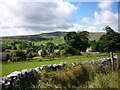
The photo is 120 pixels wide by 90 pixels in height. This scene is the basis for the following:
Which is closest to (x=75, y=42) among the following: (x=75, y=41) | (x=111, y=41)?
(x=75, y=41)

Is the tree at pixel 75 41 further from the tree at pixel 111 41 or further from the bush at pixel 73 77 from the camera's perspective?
the bush at pixel 73 77

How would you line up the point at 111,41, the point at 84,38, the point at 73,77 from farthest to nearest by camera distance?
1. the point at 84,38
2. the point at 111,41
3. the point at 73,77

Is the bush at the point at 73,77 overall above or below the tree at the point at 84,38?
below

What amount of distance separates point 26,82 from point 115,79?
384cm

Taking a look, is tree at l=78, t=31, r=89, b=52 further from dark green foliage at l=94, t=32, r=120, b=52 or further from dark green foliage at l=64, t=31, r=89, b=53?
dark green foliage at l=94, t=32, r=120, b=52

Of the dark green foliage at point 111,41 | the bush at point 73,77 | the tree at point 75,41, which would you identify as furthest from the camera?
the tree at point 75,41

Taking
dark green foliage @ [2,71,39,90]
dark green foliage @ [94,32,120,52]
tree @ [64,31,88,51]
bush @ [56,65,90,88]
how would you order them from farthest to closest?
1. tree @ [64,31,88,51]
2. dark green foliage @ [94,32,120,52]
3. bush @ [56,65,90,88]
4. dark green foliage @ [2,71,39,90]

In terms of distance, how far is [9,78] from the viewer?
16.1ft

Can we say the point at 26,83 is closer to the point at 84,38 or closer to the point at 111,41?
the point at 111,41

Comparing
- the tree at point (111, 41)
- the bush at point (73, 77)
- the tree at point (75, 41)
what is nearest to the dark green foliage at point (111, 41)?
the tree at point (111, 41)

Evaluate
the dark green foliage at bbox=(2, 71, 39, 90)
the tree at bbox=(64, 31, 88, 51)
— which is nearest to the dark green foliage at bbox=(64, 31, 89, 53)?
the tree at bbox=(64, 31, 88, 51)

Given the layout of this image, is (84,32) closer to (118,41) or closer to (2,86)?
(118,41)

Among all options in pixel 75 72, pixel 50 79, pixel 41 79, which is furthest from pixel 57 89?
pixel 75 72

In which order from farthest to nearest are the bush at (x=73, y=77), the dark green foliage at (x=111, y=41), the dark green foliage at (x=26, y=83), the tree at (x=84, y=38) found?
1. the tree at (x=84, y=38)
2. the dark green foliage at (x=111, y=41)
3. the bush at (x=73, y=77)
4. the dark green foliage at (x=26, y=83)
